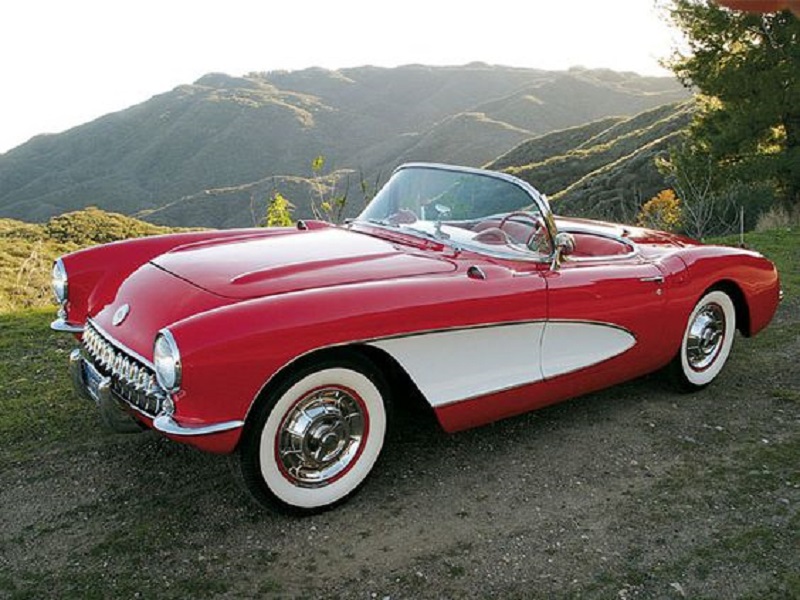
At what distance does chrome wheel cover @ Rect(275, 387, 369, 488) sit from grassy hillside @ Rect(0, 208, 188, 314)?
488 cm

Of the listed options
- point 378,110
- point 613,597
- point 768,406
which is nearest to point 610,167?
point 768,406

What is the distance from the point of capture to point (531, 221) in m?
3.68

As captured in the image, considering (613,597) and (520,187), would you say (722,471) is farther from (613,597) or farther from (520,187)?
(520,187)

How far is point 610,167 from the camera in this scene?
111 ft

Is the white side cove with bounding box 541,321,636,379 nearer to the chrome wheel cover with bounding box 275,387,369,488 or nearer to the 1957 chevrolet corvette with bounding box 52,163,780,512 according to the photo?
the 1957 chevrolet corvette with bounding box 52,163,780,512

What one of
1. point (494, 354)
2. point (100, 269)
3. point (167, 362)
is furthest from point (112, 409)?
point (494, 354)

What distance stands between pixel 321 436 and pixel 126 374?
859 millimetres

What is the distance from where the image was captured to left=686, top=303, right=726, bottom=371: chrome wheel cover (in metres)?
4.25

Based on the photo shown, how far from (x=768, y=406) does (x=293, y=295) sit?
117 inches

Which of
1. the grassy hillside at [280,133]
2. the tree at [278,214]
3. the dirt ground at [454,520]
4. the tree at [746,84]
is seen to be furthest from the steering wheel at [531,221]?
the grassy hillside at [280,133]

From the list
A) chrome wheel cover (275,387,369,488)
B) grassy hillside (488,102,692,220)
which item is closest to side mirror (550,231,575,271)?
chrome wheel cover (275,387,369,488)

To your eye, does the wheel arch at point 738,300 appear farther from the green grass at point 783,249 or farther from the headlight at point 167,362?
the headlight at point 167,362

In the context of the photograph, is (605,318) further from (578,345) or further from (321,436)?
(321,436)

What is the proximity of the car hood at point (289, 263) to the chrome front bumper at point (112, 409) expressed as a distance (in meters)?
0.55
